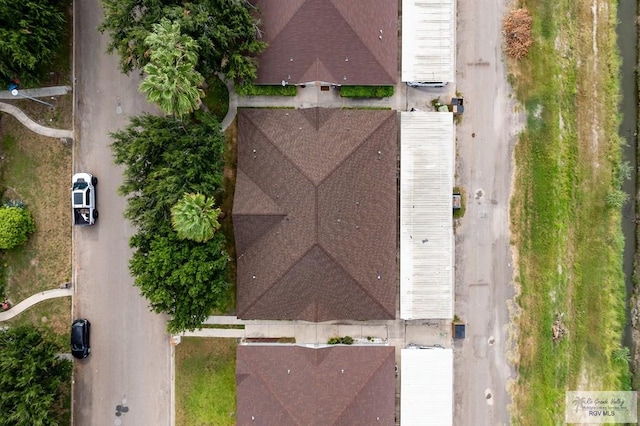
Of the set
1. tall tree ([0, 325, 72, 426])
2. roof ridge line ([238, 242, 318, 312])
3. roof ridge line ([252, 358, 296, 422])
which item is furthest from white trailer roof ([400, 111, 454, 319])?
tall tree ([0, 325, 72, 426])

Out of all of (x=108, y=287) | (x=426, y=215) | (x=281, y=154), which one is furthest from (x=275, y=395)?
(x=281, y=154)

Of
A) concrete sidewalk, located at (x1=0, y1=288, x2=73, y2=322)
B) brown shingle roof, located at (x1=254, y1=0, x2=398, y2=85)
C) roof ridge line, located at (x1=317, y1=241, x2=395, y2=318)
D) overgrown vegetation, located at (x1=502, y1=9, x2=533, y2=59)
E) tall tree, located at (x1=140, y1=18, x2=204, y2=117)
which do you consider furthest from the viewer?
overgrown vegetation, located at (x1=502, y1=9, x2=533, y2=59)

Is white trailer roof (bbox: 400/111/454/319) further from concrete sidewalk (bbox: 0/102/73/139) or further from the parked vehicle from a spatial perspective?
concrete sidewalk (bbox: 0/102/73/139)

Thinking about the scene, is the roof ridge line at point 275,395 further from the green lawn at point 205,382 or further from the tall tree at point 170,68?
the tall tree at point 170,68

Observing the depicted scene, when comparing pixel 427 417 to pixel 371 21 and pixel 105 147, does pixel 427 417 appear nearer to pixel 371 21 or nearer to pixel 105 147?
pixel 371 21

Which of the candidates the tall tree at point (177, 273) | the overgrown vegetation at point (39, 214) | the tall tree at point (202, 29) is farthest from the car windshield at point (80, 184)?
the tall tree at point (202, 29)

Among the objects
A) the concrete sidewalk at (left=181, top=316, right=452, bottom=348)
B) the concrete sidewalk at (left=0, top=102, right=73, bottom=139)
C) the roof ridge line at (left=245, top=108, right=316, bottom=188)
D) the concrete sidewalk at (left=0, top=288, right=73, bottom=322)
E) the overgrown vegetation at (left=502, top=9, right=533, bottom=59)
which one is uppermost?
the overgrown vegetation at (left=502, top=9, right=533, bottom=59)

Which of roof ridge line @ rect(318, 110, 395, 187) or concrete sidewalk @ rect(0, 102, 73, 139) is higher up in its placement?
concrete sidewalk @ rect(0, 102, 73, 139)
